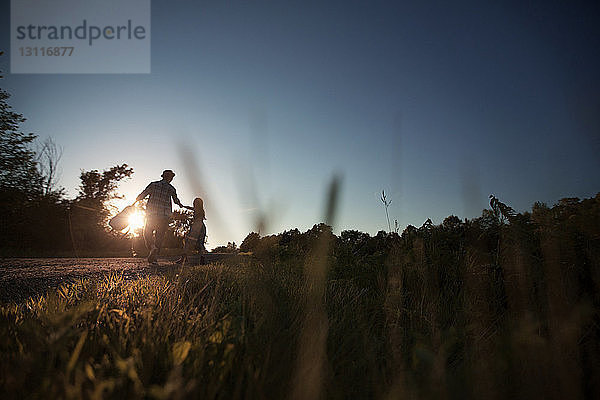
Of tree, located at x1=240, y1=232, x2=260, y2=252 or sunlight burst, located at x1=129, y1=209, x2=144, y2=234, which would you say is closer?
tree, located at x1=240, y1=232, x2=260, y2=252

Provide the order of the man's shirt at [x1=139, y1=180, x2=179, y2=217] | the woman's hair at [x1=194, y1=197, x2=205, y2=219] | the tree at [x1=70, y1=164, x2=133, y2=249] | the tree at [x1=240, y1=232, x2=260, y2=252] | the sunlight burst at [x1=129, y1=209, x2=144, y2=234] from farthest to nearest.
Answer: the tree at [x1=70, y1=164, x2=133, y2=249] → the woman's hair at [x1=194, y1=197, x2=205, y2=219] → the man's shirt at [x1=139, y1=180, x2=179, y2=217] → the sunlight burst at [x1=129, y1=209, x2=144, y2=234] → the tree at [x1=240, y1=232, x2=260, y2=252]

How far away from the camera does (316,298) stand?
8.82 ft

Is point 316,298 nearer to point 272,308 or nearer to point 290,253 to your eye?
point 272,308

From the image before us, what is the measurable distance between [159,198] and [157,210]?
0.32 metres

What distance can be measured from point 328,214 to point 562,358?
1400mm

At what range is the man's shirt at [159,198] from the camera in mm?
8555

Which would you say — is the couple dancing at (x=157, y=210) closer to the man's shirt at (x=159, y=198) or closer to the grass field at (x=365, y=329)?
the man's shirt at (x=159, y=198)

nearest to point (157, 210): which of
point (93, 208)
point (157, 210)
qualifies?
point (157, 210)

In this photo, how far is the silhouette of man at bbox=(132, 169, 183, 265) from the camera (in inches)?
337

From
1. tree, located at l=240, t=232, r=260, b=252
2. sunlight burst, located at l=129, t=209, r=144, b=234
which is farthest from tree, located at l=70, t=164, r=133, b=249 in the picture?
tree, located at l=240, t=232, r=260, b=252

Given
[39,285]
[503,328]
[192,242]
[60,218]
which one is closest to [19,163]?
[60,218]

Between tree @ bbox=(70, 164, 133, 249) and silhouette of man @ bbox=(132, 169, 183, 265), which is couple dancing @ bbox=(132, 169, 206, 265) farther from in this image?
tree @ bbox=(70, 164, 133, 249)

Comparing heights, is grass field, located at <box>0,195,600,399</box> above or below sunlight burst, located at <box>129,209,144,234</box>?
below

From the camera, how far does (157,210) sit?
8.63 metres
